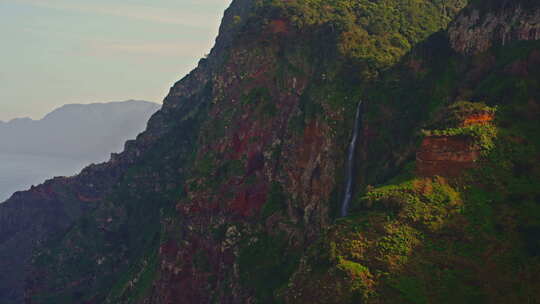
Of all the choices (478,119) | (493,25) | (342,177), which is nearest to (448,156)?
(478,119)

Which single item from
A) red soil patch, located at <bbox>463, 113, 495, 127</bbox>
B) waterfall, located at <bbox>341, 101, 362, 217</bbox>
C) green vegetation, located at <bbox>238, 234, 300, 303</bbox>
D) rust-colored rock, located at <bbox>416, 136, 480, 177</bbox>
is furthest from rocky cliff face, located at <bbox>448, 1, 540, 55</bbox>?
green vegetation, located at <bbox>238, 234, 300, 303</bbox>

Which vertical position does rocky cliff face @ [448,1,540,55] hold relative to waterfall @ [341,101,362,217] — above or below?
above

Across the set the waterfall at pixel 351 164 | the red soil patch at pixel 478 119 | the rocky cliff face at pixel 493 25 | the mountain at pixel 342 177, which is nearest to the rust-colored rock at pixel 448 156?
the mountain at pixel 342 177

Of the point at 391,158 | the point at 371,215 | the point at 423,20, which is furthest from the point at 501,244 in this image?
the point at 423,20

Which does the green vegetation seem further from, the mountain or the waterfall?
the waterfall

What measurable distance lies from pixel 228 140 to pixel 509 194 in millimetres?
36787

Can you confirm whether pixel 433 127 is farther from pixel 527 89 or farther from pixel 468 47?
pixel 468 47

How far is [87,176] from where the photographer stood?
391 feet

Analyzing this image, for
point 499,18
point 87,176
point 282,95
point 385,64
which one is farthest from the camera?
point 87,176

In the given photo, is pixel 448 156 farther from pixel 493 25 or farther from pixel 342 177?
pixel 493 25

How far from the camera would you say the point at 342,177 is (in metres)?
51.5

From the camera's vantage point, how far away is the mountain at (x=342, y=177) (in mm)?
33844

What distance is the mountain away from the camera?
33.8 m

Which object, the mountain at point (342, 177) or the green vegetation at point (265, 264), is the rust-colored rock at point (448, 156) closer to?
the mountain at point (342, 177)
